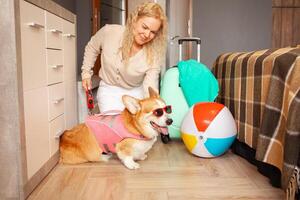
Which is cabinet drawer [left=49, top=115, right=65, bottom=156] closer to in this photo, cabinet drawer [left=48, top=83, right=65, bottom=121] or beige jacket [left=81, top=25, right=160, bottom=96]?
cabinet drawer [left=48, top=83, right=65, bottom=121]

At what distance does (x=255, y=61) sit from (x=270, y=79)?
0.95 ft

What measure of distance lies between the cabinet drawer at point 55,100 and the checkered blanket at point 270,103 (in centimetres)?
107

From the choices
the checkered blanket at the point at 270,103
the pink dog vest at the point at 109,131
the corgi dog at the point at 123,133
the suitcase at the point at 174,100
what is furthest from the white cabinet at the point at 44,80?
the checkered blanket at the point at 270,103

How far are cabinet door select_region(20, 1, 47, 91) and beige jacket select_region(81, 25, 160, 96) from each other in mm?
532

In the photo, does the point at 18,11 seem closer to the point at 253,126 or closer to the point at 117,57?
the point at 117,57

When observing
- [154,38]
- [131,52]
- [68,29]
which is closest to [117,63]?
[131,52]

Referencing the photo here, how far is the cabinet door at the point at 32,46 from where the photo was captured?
129 cm

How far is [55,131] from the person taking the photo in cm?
175

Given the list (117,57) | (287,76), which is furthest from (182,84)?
(287,76)

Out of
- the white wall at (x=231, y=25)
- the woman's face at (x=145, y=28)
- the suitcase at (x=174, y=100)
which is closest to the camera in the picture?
the woman's face at (x=145, y=28)

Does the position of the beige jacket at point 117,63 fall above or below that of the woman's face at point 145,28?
below

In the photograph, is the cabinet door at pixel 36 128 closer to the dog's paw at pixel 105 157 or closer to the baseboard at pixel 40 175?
the baseboard at pixel 40 175

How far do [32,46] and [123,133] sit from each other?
0.68 m

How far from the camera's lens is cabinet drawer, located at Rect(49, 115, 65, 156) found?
1678 mm
